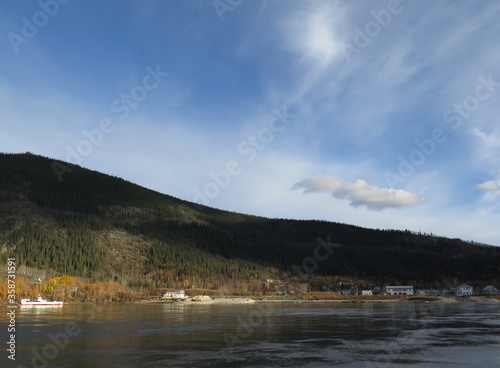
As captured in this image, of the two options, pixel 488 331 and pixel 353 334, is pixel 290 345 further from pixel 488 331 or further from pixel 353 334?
pixel 488 331

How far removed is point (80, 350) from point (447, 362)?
30.3m

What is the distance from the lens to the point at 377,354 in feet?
115

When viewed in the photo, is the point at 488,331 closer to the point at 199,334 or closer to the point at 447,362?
the point at 447,362

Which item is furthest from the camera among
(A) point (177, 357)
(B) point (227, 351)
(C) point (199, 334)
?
(C) point (199, 334)

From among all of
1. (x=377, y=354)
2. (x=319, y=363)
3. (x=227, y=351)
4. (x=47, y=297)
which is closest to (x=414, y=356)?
(x=377, y=354)

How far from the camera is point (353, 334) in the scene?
162 ft

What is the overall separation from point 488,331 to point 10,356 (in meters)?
53.0

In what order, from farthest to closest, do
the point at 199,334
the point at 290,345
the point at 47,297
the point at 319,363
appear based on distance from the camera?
the point at 47,297, the point at 199,334, the point at 290,345, the point at 319,363

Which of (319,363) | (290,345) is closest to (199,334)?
(290,345)

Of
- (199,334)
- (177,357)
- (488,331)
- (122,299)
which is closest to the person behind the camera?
(177,357)

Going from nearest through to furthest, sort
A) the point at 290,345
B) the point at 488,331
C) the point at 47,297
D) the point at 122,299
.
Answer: the point at 290,345 < the point at 488,331 < the point at 47,297 < the point at 122,299

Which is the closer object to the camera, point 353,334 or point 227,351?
point 227,351

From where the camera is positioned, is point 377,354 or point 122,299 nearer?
point 377,354

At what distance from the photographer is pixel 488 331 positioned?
52.8 meters
